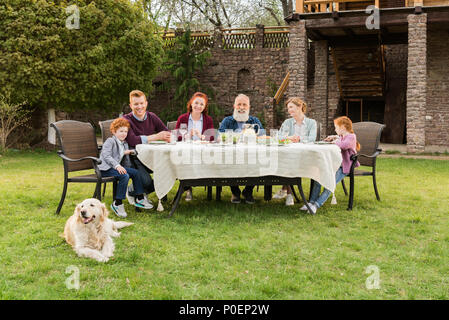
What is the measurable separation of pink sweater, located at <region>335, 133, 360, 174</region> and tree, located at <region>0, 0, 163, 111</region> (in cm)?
960

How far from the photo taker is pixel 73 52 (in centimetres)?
1305

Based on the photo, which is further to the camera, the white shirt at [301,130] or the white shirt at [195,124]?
the white shirt at [195,124]

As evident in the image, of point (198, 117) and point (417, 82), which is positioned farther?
point (417, 82)

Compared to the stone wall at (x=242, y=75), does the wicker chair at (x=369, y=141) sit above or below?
below

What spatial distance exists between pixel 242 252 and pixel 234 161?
1.29m

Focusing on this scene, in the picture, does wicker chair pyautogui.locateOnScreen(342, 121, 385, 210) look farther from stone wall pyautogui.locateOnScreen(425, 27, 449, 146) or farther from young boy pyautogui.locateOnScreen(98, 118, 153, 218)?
stone wall pyautogui.locateOnScreen(425, 27, 449, 146)

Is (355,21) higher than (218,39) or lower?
lower

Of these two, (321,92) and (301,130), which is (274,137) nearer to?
(301,130)

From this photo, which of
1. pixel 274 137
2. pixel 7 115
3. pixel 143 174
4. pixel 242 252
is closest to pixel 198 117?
pixel 143 174

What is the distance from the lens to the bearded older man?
18.6 ft

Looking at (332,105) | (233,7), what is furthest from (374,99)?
(233,7)

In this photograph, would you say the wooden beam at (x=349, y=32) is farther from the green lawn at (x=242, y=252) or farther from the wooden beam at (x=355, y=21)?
the green lawn at (x=242, y=252)

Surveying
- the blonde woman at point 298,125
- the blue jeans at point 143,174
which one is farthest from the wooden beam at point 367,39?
the blue jeans at point 143,174

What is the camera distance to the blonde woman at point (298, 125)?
565cm
